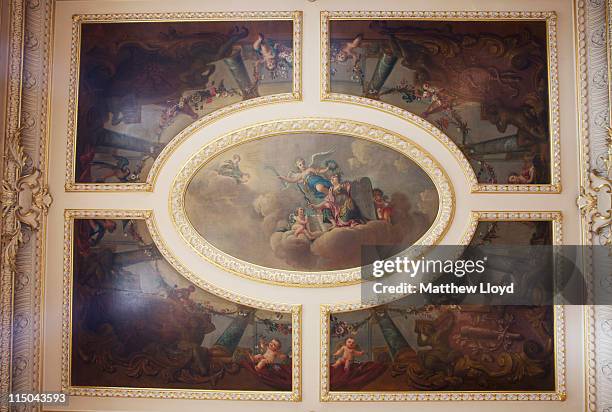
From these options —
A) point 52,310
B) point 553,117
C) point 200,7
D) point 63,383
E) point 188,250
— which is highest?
point 200,7

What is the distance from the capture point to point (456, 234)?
8.05 meters

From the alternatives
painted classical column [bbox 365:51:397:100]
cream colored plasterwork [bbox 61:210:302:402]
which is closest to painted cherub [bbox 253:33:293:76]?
painted classical column [bbox 365:51:397:100]

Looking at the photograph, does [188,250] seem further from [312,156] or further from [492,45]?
[492,45]

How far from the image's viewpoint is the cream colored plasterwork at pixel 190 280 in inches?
316

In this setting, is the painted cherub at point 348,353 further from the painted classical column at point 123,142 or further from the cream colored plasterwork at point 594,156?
the painted classical column at point 123,142

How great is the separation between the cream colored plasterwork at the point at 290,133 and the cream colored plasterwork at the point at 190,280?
0.37 metres

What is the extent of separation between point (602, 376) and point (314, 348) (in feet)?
13.9

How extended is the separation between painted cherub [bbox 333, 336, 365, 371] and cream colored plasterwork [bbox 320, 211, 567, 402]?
0.18 metres

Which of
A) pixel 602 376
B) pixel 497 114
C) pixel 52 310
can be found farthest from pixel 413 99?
pixel 52 310

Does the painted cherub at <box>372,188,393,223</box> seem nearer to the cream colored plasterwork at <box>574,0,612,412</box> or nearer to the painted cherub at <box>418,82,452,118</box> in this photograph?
the painted cherub at <box>418,82,452,118</box>

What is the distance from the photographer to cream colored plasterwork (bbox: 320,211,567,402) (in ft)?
26.0

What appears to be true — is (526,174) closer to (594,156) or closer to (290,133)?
(594,156)

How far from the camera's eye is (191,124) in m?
8.17

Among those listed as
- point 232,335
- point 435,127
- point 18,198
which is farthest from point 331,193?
point 18,198
